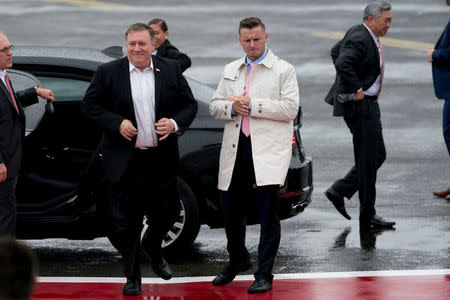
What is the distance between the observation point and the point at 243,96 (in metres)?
6.39

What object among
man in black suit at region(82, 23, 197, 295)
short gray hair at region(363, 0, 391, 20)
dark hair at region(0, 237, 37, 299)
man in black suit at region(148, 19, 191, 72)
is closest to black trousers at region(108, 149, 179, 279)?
man in black suit at region(82, 23, 197, 295)

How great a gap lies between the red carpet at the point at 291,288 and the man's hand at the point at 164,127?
111 centimetres

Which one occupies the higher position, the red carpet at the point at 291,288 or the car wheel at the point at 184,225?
the car wheel at the point at 184,225

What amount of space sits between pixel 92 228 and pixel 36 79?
115 cm

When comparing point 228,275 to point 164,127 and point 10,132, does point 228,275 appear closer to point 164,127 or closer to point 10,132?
point 164,127

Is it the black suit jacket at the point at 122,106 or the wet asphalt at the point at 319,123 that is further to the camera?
the wet asphalt at the point at 319,123

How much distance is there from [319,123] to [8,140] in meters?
7.35

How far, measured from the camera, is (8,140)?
20.3 feet

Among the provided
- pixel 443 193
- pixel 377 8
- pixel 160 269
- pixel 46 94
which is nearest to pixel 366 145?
pixel 377 8

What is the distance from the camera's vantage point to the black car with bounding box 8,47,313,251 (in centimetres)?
712

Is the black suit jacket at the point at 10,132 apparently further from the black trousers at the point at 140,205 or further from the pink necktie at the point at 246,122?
the pink necktie at the point at 246,122

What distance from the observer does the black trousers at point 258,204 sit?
21.2ft

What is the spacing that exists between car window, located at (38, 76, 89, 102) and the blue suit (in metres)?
2.81

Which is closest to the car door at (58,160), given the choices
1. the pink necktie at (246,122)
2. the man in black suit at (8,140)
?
the man in black suit at (8,140)
